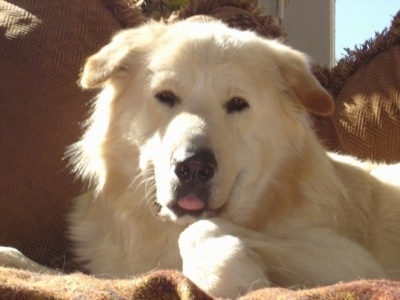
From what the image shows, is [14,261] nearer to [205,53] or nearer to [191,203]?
[191,203]

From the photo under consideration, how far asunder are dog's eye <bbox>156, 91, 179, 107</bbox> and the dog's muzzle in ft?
0.96

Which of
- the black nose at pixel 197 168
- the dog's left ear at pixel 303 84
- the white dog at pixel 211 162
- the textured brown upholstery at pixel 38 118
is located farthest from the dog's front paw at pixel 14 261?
the dog's left ear at pixel 303 84

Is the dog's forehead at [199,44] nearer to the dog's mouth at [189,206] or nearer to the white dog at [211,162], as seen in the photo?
the white dog at [211,162]

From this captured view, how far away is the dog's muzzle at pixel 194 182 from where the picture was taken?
1.76 m

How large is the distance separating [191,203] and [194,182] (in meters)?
0.07

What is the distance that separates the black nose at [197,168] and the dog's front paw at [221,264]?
0.19 metres

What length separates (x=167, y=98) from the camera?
2.03 m

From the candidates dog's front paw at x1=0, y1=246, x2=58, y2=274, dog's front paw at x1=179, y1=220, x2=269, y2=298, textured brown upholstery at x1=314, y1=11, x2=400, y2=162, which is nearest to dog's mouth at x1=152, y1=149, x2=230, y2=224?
dog's front paw at x1=179, y1=220, x2=269, y2=298

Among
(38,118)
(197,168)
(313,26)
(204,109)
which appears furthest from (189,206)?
(313,26)

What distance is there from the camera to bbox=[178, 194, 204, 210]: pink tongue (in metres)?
1.82

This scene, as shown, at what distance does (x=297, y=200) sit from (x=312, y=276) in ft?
1.55

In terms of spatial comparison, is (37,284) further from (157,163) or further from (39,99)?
(39,99)

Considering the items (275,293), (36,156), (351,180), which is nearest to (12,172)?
(36,156)

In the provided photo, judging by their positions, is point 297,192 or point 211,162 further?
point 297,192
